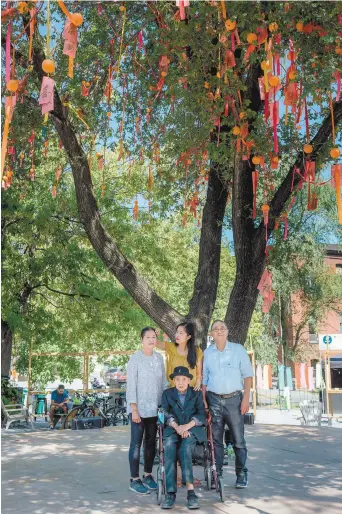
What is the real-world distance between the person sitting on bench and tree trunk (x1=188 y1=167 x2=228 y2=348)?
32.6 ft

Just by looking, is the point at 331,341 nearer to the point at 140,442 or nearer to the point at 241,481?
the point at 241,481

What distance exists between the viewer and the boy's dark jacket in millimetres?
5741

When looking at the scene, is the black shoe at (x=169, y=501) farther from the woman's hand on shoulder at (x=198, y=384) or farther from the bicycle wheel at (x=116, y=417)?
the bicycle wheel at (x=116, y=417)

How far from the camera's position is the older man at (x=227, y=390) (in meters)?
6.13

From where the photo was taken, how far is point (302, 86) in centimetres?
713

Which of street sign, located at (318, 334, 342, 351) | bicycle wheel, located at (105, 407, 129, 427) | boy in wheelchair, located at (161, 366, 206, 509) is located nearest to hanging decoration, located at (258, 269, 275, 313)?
boy in wheelchair, located at (161, 366, 206, 509)

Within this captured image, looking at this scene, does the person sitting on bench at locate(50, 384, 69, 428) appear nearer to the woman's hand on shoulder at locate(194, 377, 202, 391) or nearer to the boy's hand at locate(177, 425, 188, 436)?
the woman's hand on shoulder at locate(194, 377, 202, 391)

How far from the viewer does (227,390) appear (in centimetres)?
611

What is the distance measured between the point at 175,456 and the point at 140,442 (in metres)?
0.58

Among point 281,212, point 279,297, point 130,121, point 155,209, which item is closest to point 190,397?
point 281,212

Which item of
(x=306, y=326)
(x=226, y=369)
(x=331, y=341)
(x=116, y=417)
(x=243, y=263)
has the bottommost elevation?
(x=116, y=417)

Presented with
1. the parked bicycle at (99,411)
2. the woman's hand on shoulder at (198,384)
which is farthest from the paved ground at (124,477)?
the parked bicycle at (99,411)

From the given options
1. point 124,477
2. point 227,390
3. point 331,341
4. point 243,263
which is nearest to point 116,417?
point 331,341

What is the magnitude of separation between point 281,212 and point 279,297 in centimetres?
2117
